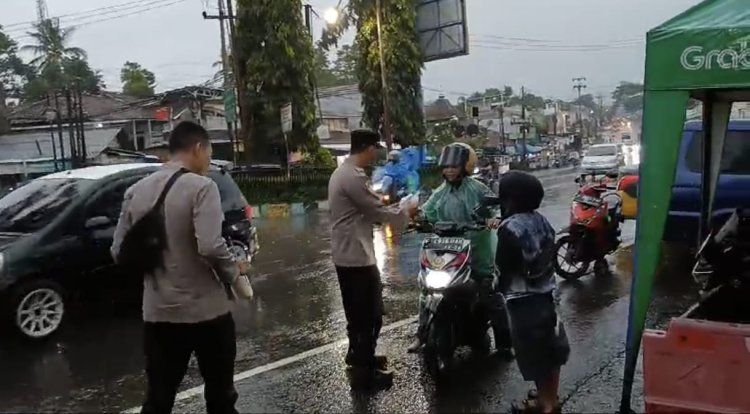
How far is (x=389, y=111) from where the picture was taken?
29.1 metres

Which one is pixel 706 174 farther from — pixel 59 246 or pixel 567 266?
pixel 59 246

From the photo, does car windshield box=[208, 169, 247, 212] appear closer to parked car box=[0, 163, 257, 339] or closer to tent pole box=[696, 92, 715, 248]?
parked car box=[0, 163, 257, 339]

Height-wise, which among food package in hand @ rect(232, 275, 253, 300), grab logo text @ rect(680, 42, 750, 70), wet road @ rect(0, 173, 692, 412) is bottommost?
wet road @ rect(0, 173, 692, 412)

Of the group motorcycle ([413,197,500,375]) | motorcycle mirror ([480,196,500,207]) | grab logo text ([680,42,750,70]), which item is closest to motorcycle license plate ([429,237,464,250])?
motorcycle ([413,197,500,375])

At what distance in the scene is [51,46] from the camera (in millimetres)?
43469

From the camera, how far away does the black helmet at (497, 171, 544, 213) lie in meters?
4.30

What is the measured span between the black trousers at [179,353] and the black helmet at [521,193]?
5.79ft

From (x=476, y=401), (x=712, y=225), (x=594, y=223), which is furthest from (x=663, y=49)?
(x=594, y=223)

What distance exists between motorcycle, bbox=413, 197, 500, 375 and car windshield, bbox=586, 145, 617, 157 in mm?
32522

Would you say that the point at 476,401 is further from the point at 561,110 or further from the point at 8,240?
the point at 561,110

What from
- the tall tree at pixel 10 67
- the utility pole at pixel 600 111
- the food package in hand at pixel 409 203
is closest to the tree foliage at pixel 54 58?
the tall tree at pixel 10 67

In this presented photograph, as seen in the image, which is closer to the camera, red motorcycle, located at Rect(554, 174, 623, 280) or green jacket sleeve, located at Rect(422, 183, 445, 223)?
green jacket sleeve, located at Rect(422, 183, 445, 223)

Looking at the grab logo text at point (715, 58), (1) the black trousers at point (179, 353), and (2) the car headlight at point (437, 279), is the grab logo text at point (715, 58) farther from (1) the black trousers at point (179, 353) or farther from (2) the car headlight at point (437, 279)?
(1) the black trousers at point (179, 353)

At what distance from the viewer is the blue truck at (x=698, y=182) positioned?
28.3ft
